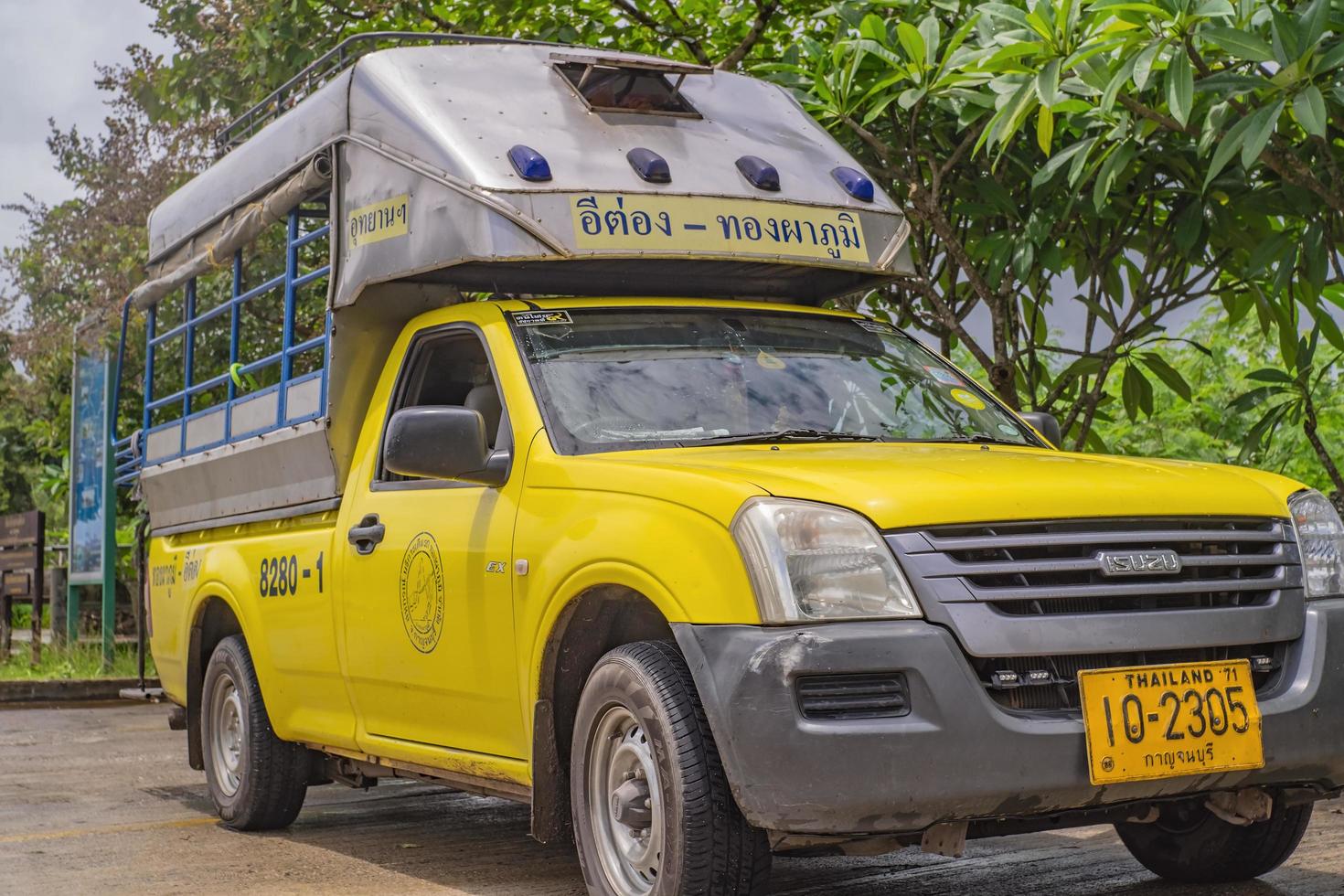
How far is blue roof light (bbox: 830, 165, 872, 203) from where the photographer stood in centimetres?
695

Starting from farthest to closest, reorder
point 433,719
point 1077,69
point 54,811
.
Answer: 1. point 54,811
2. point 1077,69
3. point 433,719

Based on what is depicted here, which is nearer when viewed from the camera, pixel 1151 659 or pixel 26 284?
pixel 1151 659

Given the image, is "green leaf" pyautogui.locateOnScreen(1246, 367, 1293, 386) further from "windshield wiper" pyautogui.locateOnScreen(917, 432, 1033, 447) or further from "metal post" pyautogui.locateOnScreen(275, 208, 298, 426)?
"metal post" pyautogui.locateOnScreen(275, 208, 298, 426)

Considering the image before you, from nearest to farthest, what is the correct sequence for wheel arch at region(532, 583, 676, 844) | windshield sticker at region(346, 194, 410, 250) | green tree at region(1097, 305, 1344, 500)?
wheel arch at region(532, 583, 676, 844) → windshield sticker at region(346, 194, 410, 250) → green tree at region(1097, 305, 1344, 500)

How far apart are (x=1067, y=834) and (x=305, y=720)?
9.80ft

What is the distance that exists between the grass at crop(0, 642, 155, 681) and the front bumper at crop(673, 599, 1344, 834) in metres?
11.1

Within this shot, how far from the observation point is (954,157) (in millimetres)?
9281

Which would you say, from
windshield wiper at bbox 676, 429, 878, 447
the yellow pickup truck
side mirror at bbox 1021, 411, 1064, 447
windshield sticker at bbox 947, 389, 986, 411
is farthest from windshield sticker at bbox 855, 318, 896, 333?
windshield wiper at bbox 676, 429, 878, 447

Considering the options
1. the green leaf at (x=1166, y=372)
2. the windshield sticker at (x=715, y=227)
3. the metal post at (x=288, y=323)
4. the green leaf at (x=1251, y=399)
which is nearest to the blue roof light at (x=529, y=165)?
the windshield sticker at (x=715, y=227)

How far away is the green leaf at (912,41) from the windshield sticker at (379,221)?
297cm

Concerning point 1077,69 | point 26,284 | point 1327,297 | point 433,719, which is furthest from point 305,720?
point 26,284

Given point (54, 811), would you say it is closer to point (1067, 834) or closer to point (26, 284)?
point (1067, 834)

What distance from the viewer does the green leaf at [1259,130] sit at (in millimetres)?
6641

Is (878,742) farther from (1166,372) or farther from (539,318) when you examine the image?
(1166,372)
